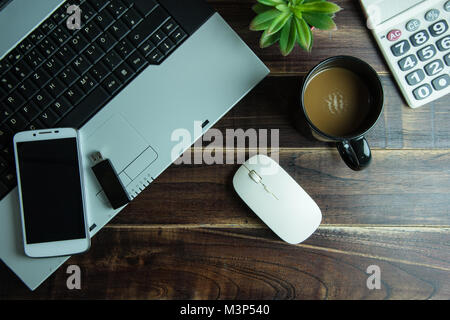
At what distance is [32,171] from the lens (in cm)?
57

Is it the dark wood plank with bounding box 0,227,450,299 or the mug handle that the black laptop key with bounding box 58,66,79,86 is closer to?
the dark wood plank with bounding box 0,227,450,299

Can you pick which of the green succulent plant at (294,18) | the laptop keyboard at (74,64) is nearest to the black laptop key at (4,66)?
the laptop keyboard at (74,64)

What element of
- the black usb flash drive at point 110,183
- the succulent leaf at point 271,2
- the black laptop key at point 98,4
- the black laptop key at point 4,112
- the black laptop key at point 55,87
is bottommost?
the black usb flash drive at point 110,183

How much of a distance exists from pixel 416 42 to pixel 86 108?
49 cm

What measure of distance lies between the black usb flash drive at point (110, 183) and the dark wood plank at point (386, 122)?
0.17 meters

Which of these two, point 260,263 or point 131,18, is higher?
point 131,18

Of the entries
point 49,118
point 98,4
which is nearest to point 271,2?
point 98,4

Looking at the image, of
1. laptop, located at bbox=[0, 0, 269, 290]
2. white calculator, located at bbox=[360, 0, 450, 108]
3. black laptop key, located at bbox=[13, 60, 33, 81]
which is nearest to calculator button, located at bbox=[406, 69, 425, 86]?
white calculator, located at bbox=[360, 0, 450, 108]

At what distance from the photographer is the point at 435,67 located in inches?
23.3

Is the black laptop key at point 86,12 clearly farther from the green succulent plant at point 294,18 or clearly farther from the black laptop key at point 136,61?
the green succulent plant at point 294,18

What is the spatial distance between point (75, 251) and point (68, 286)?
0.08 metres

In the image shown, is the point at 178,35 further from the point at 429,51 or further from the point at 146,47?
the point at 429,51

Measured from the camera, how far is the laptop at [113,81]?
0.56 metres

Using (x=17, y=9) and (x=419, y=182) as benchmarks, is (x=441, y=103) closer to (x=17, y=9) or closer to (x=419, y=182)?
(x=419, y=182)
